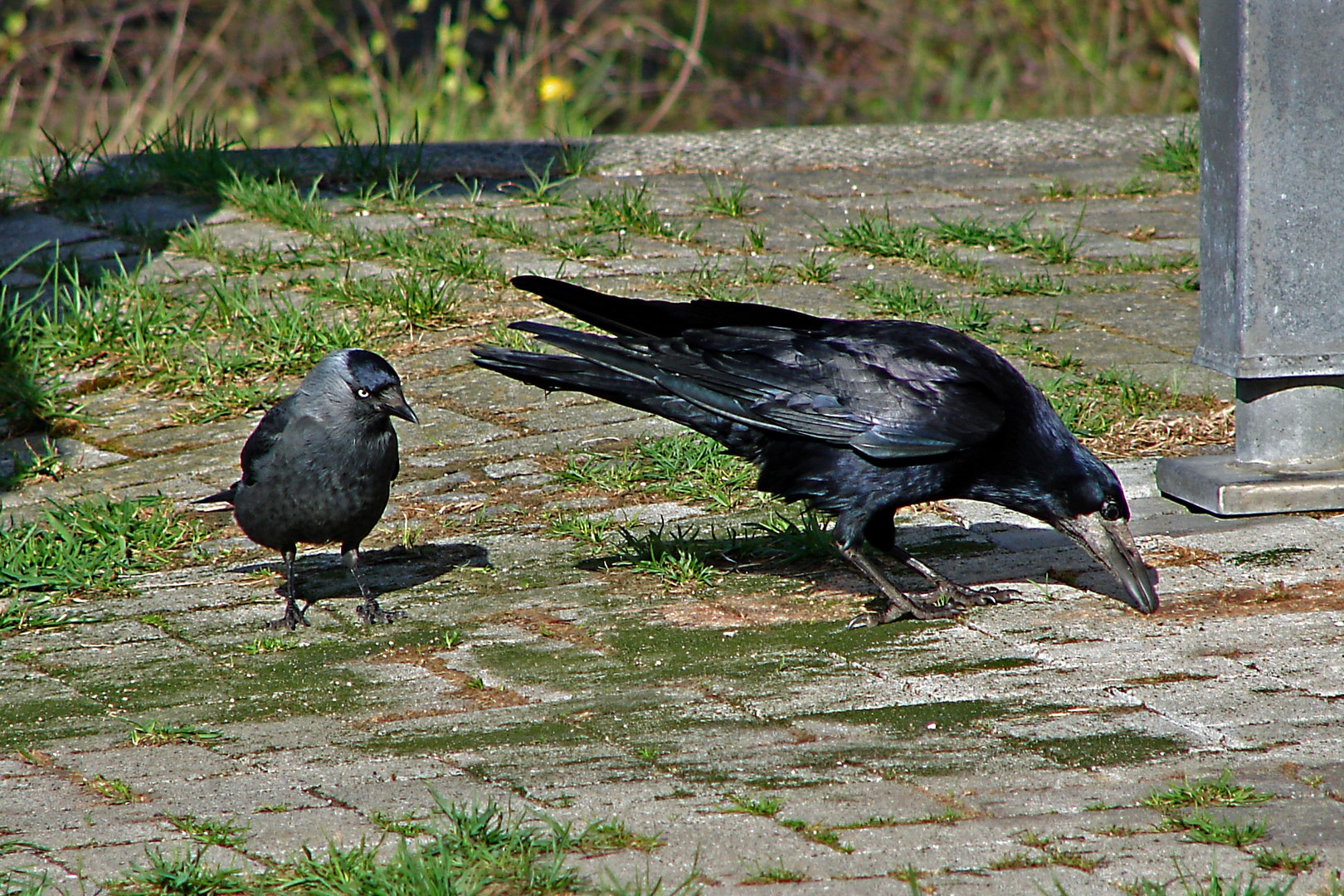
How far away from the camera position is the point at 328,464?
4.06 m

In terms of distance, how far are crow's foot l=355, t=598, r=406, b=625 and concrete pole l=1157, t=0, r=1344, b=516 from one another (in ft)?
7.59

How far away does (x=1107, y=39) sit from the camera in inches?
512

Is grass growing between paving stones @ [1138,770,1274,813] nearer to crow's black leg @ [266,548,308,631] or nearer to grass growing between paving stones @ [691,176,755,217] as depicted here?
crow's black leg @ [266,548,308,631]

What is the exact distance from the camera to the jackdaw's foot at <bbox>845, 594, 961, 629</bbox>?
12.7ft

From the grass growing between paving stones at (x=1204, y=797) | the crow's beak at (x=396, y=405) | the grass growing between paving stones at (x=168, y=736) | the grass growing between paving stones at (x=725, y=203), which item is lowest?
the grass growing between paving stones at (x=168, y=736)

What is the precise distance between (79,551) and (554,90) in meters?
8.03

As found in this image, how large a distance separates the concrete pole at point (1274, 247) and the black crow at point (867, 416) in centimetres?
79

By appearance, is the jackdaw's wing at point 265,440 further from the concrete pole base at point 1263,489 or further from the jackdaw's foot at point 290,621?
the concrete pole base at point 1263,489

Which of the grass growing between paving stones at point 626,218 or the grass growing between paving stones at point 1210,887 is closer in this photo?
the grass growing between paving stones at point 1210,887

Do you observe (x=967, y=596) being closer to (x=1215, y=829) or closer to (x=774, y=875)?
(x=1215, y=829)

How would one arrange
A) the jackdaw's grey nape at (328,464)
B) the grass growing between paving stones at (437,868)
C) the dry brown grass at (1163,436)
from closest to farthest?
1. the grass growing between paving stones at (437,868)
2. the jackdaw's grey nape at (328,464)
3. the dry brown grass at (1163,436)

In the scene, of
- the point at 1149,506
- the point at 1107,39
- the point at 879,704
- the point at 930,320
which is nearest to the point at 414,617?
the point at 879,704

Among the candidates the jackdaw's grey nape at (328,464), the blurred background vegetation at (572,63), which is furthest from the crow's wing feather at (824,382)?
the blurred background vegetation at (572,63)

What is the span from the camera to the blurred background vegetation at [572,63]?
12.5 m
